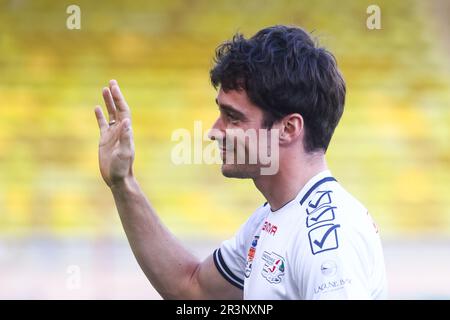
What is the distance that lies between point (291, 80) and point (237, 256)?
2.46 feet

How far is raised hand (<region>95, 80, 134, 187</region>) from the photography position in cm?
302

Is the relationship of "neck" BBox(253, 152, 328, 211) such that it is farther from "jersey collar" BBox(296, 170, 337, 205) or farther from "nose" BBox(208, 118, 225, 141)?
"nose" BBox(208, 118, 225, 141)

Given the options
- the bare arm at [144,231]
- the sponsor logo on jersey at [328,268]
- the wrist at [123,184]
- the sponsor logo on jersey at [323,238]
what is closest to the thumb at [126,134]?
the bare arm at [144,231]

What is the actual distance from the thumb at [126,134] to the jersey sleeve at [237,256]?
0.57 meters

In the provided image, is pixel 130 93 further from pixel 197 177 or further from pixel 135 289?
pixel 135 289

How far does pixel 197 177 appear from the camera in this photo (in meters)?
6.76

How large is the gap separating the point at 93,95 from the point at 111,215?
1.04 metres

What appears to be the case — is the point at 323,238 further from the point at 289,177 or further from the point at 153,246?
the point at 153,246

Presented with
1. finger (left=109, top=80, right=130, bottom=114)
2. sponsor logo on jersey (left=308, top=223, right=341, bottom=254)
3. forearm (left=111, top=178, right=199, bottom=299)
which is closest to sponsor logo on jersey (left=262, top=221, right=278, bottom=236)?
sponsor logo on jersey (left=308, top=223, right=341, bottom=254)

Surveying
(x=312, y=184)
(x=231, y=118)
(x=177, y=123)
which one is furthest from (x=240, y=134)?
(x=177, y=123)

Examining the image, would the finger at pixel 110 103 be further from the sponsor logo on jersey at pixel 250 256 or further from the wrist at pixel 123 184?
the sponsor logo on jersey at pixel 250 256

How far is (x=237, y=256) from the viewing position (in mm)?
3186

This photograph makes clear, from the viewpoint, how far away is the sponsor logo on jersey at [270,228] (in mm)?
2812
